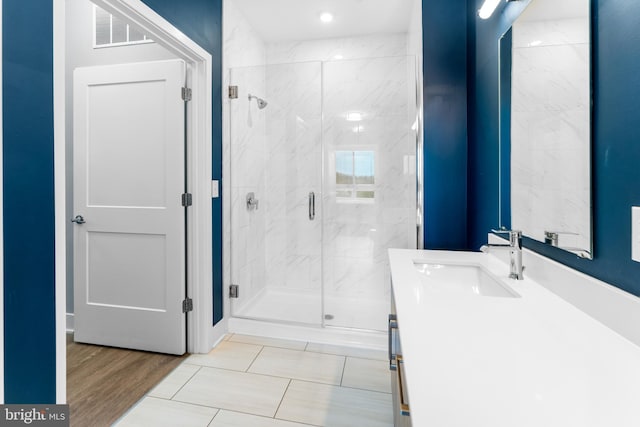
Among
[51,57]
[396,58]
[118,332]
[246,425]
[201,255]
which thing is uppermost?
[396,58]

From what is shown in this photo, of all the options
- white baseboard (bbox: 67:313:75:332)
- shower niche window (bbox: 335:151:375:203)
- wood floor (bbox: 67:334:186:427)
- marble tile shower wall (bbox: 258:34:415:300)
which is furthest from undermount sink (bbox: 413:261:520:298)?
white baseboard (bbox: 67:313:75:332)

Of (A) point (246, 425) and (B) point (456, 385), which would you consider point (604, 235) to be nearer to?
(B) point (456, 385)

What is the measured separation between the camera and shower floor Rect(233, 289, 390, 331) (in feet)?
8.32

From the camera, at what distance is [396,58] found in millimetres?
2682

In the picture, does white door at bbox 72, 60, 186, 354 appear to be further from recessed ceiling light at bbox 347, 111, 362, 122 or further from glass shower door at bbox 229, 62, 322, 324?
recessed ceiling light at bbox 347, 111, 362, 122

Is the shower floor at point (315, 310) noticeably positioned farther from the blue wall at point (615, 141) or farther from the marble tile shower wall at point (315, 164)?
the blue wall at point (615, 141)

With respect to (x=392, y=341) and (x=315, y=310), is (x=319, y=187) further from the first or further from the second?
(x=392, y=341)

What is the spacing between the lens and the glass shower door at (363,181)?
274cm

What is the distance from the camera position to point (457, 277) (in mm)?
1484

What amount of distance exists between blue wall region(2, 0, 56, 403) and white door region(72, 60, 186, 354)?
944 mm

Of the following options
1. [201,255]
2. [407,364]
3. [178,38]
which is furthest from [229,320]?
[407,364]

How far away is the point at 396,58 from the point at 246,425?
274 cm

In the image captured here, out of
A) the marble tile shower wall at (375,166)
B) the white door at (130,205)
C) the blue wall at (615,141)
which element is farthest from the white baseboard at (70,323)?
the blue wall at (615,141)

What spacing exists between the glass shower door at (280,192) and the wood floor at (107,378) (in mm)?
754
